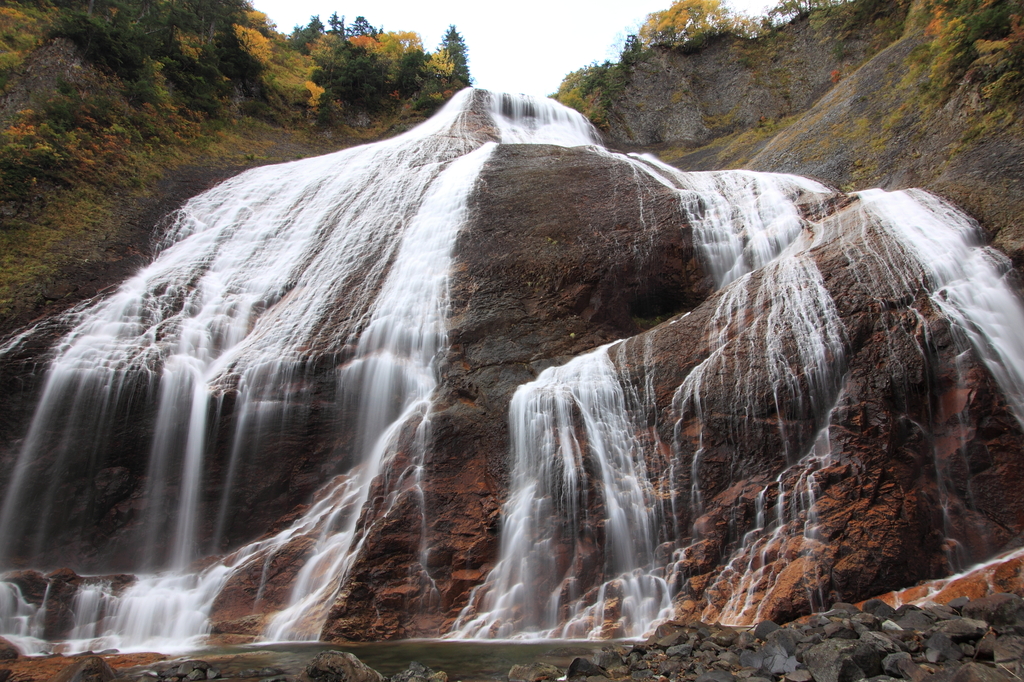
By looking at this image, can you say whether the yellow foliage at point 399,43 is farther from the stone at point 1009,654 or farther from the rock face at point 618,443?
the stone at point 1009,654

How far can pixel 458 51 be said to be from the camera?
39.1m

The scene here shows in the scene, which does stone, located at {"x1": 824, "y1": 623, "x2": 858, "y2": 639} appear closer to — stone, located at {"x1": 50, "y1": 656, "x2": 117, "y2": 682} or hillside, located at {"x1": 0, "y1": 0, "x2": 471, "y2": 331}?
stone, located at {"x1": 50, "y1": 656, "x2": 117, "y2": 682}

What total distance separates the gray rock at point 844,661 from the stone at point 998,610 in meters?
1.26

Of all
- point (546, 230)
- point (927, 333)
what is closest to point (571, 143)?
point (546, 230)

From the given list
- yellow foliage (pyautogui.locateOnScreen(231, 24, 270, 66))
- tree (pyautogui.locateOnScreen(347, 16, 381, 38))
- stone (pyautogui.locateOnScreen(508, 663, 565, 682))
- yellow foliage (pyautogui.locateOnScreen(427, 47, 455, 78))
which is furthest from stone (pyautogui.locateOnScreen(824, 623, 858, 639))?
tree (pyautogui.locateOnScreen(347, 16, 381, 38))

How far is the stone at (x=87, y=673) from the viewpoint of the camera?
18.6 feet

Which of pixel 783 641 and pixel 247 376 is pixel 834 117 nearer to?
pixel 783 641

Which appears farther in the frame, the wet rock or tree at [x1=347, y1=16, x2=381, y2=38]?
tree at [x1=347, y1=16, x2=381, y2=38]

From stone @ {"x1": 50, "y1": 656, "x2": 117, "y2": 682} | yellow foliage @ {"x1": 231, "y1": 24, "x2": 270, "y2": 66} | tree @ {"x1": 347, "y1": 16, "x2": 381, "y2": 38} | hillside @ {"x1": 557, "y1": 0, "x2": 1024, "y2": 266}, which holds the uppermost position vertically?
tree @ {"x1": 347, "y1": 16, "x2": 381, "y2": 38}

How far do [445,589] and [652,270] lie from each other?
313 inches

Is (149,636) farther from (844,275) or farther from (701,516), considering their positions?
(844,275)

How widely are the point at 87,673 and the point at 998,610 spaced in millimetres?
8763

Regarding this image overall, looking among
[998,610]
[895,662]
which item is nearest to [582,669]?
[895,662]

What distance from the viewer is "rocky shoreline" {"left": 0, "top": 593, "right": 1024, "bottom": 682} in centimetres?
450
